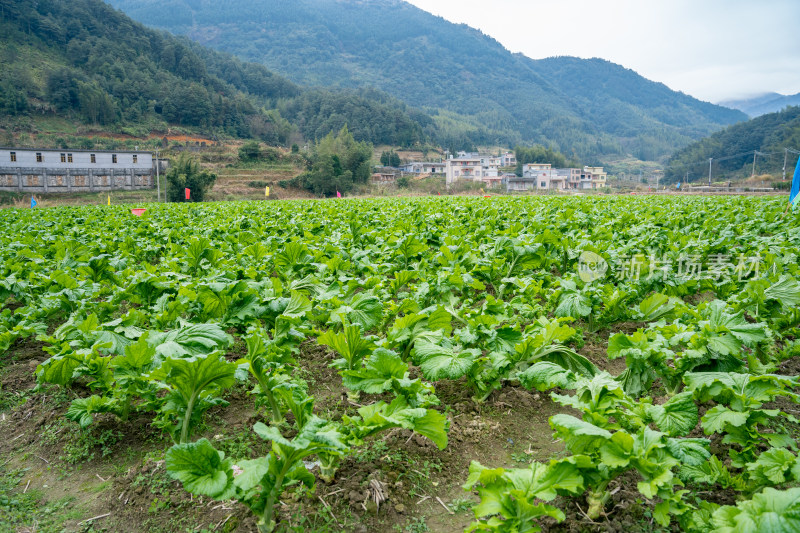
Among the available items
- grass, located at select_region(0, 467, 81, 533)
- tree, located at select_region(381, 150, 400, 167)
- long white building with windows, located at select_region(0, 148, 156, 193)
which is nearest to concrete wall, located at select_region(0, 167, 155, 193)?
long white building with windows, located at select_region(0, 148, 156, 193)

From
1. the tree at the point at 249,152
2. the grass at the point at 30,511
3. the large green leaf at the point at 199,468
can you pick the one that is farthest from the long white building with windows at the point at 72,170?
the large green leaf at the point at 199,468

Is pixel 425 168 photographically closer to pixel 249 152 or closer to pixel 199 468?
pixel 249 152

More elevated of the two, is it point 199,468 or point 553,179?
point 553,179

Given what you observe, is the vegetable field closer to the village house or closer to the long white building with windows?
the long white building with windows

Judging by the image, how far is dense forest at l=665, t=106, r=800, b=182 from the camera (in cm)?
7575

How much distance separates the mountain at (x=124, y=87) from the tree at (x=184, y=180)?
3771 cm

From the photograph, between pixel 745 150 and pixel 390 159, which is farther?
pixel 390 159

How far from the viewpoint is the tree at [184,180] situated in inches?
1777

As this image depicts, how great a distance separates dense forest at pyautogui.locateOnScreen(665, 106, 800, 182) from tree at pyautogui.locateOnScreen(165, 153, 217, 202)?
8028cm

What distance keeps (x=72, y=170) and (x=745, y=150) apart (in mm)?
102736

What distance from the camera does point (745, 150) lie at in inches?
3327

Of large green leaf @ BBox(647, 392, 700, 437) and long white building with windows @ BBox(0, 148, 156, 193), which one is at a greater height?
long white building with windows @ BBox(0, 148, 156, 193)

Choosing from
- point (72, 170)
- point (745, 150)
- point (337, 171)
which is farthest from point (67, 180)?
point (745, 150)

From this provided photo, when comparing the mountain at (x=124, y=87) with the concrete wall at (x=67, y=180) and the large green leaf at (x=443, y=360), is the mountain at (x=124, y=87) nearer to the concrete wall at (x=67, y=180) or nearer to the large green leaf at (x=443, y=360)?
the concrete wall at (x=67, y=180)
